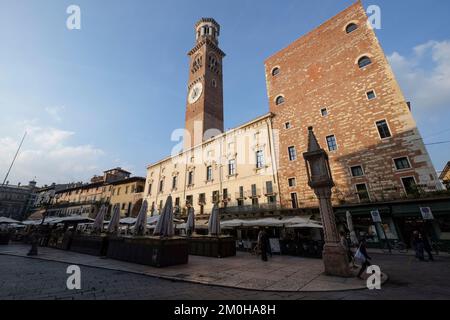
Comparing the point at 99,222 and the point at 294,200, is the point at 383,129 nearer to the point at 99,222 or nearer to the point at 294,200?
the point at 294,200

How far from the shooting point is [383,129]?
17875 mm

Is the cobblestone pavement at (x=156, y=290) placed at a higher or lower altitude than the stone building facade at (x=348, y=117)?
lower

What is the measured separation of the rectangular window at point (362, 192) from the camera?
1693cm

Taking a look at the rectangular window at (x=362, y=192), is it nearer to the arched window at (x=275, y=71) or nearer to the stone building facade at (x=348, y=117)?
the stone building facade at (x=348, y=117)

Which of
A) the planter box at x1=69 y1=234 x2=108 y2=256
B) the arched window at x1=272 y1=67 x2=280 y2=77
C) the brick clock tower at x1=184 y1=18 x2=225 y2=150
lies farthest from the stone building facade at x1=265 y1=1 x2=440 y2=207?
the planter box at x1=69 y1=234 x2=108 y2=256

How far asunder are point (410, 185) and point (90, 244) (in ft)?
76.7

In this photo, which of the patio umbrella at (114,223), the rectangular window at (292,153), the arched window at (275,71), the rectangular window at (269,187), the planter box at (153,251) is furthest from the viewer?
the arched window at (275,71)

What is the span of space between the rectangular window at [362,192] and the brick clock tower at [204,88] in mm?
23266

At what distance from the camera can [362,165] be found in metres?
17.9

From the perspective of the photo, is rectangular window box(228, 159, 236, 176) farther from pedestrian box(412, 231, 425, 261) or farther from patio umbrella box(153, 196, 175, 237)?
pedestrian box(412, 231, 425, 261)

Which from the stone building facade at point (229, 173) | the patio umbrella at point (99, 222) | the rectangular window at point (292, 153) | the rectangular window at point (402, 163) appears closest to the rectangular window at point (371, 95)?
the rectangular window at point (402, 163)
